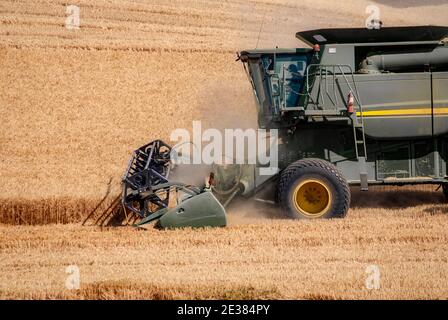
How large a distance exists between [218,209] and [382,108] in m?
2.68

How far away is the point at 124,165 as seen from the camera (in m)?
12.6

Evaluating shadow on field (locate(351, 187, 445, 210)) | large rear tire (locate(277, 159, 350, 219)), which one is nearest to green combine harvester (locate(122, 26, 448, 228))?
large rear tire (locate(277, 159, 350, 219))

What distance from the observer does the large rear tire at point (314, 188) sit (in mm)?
10359

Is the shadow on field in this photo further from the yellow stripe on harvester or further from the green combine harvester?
the yellow stripe on harvester

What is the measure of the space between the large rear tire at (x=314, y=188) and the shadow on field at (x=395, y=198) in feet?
4.36

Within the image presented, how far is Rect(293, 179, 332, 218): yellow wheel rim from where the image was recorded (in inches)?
409

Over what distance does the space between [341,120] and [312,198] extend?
3.80ft

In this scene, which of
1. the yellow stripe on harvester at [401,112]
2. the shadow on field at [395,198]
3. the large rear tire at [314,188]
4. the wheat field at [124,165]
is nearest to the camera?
the wheat field at [124,165]

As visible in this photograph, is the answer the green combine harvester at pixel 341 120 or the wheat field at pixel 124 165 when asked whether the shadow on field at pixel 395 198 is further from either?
the green combine harvester at pixel 341 120

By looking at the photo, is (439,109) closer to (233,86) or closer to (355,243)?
(355,243)

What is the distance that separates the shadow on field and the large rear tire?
1330 millimetres

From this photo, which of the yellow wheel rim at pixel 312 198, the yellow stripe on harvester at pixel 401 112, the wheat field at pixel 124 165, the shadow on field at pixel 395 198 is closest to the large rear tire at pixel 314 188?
the yellow wheel rim at pixel 312 198

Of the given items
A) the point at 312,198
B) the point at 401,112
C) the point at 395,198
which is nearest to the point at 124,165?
the point at 312,198

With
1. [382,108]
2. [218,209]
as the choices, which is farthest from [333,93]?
[218,209]
